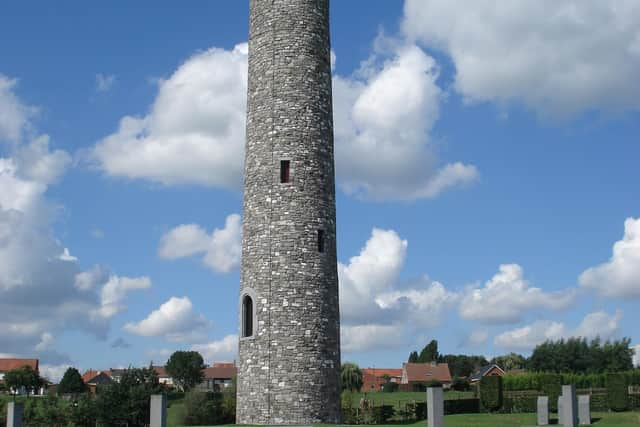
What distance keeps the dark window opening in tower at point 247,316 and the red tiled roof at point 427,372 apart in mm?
73947

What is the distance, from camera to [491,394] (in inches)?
1499

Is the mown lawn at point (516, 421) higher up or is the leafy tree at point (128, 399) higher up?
the leafy tree at point (128, 399)

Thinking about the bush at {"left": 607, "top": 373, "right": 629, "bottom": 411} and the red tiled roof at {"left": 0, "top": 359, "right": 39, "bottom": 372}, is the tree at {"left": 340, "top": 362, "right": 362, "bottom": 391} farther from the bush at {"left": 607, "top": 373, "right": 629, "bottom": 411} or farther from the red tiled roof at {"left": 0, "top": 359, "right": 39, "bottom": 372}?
the red tiled roof at {"left": 0, "top": 359, "right": 39, "bottom": 372}

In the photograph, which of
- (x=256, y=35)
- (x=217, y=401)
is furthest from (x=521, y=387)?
(x=256, y=35)

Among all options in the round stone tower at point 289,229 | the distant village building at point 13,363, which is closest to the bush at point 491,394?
the round stone tower at point 289,229

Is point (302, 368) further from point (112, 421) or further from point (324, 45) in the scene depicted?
point (324, 45)

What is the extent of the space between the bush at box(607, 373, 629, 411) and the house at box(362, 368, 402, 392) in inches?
2324

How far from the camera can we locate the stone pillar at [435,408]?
51.0 ft

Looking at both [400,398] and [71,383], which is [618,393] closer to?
[400,398]

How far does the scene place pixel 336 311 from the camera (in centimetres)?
2645

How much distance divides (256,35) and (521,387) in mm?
26653

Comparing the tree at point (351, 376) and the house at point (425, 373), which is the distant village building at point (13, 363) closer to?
the house at point (425, 373)

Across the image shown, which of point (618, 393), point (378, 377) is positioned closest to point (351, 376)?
point (618, 393)

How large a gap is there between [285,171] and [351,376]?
41.1 meters
